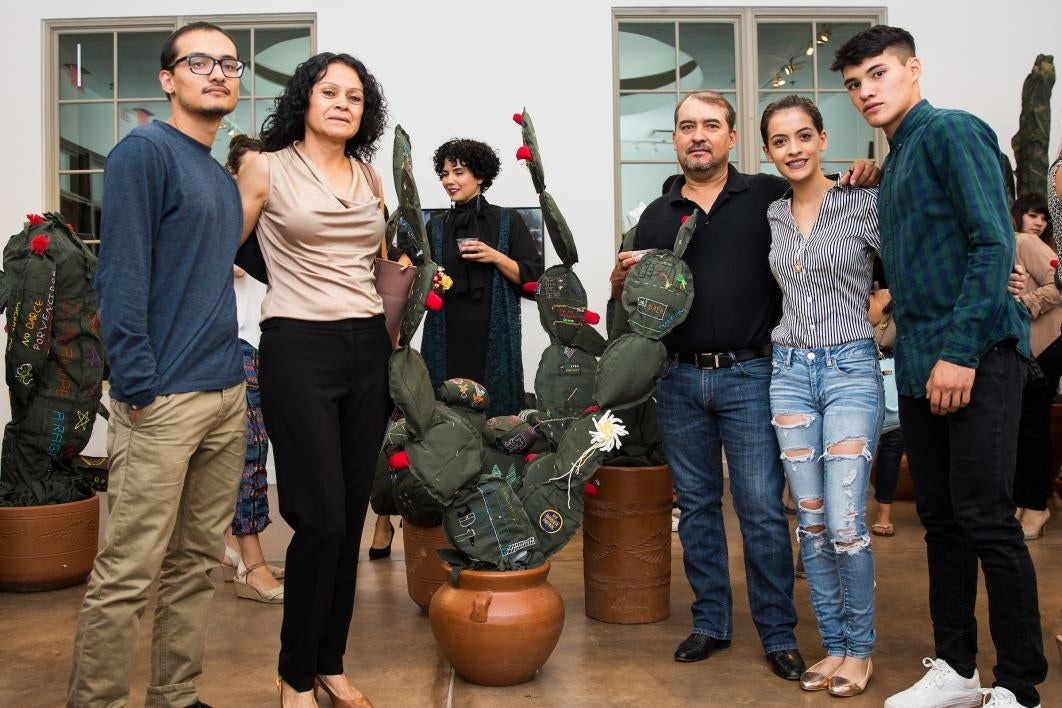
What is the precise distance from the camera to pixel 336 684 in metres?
2.42

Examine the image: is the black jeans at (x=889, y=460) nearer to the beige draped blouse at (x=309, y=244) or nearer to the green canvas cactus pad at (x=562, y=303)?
the green canvas cactus pad at (x=562, y=303)

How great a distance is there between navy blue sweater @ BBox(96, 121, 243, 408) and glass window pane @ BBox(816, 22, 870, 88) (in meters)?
4.88

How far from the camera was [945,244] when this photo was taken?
2285 mm

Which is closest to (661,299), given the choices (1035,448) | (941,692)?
(941,692)

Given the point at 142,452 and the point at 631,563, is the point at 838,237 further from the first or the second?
the point at 142,452

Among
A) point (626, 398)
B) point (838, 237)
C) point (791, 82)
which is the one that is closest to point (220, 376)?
point (626, 398)

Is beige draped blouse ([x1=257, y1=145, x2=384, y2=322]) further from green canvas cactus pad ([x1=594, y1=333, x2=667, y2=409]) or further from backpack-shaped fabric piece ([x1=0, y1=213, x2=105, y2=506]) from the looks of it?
backpack-shaped fabric piece ([x1=0, y1=213, x2=105, y2=506])

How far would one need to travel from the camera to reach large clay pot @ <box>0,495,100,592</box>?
3627 mm

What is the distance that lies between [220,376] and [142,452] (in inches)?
8.9

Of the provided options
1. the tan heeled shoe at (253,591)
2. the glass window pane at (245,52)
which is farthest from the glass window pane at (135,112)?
the tan heeled shoe at (253,591)

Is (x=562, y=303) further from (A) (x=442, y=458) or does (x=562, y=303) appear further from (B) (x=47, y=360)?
(B) (x=47, y=360)

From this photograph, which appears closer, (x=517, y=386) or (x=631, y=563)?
(x=631, y=563)

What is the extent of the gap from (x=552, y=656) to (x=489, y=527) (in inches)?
21.1

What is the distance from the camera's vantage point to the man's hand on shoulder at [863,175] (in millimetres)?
2545
